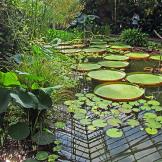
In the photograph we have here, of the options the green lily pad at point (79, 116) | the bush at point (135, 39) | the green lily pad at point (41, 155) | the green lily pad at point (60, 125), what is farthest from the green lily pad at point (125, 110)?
the bush at point (135, 39)

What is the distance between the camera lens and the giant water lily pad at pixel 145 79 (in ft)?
13.6

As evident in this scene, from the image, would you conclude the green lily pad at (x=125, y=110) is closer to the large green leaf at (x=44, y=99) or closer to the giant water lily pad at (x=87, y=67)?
the large green leaf at (x=44, y=99)

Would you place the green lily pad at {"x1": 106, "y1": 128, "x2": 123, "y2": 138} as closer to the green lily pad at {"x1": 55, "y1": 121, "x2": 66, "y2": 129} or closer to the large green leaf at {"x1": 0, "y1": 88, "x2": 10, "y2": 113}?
the green lily pad at {"x1": 55, "y1": 121, "x2": 66, "y2": 129}

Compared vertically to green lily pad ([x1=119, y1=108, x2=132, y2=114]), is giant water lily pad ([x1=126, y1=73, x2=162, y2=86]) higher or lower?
higher

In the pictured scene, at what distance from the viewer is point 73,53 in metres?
5.93

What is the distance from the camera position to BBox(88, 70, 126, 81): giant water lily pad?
425 centimetres

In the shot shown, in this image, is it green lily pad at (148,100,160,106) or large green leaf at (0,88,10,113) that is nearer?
large green leaf at (0,88,10,113)

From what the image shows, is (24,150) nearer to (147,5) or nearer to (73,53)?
(73,53)

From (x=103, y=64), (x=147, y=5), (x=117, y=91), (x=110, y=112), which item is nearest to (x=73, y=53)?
(x=103, y=64)

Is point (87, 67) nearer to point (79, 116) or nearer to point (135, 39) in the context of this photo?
point (79, 116)

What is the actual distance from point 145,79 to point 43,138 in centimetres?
213

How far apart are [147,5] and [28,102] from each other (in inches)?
263

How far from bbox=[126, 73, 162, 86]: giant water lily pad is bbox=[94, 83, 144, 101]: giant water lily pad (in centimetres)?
28

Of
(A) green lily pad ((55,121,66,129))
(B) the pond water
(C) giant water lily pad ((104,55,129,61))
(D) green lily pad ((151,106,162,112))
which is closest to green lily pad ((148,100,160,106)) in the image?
(D) green lily pad ((151,106,162,112))
